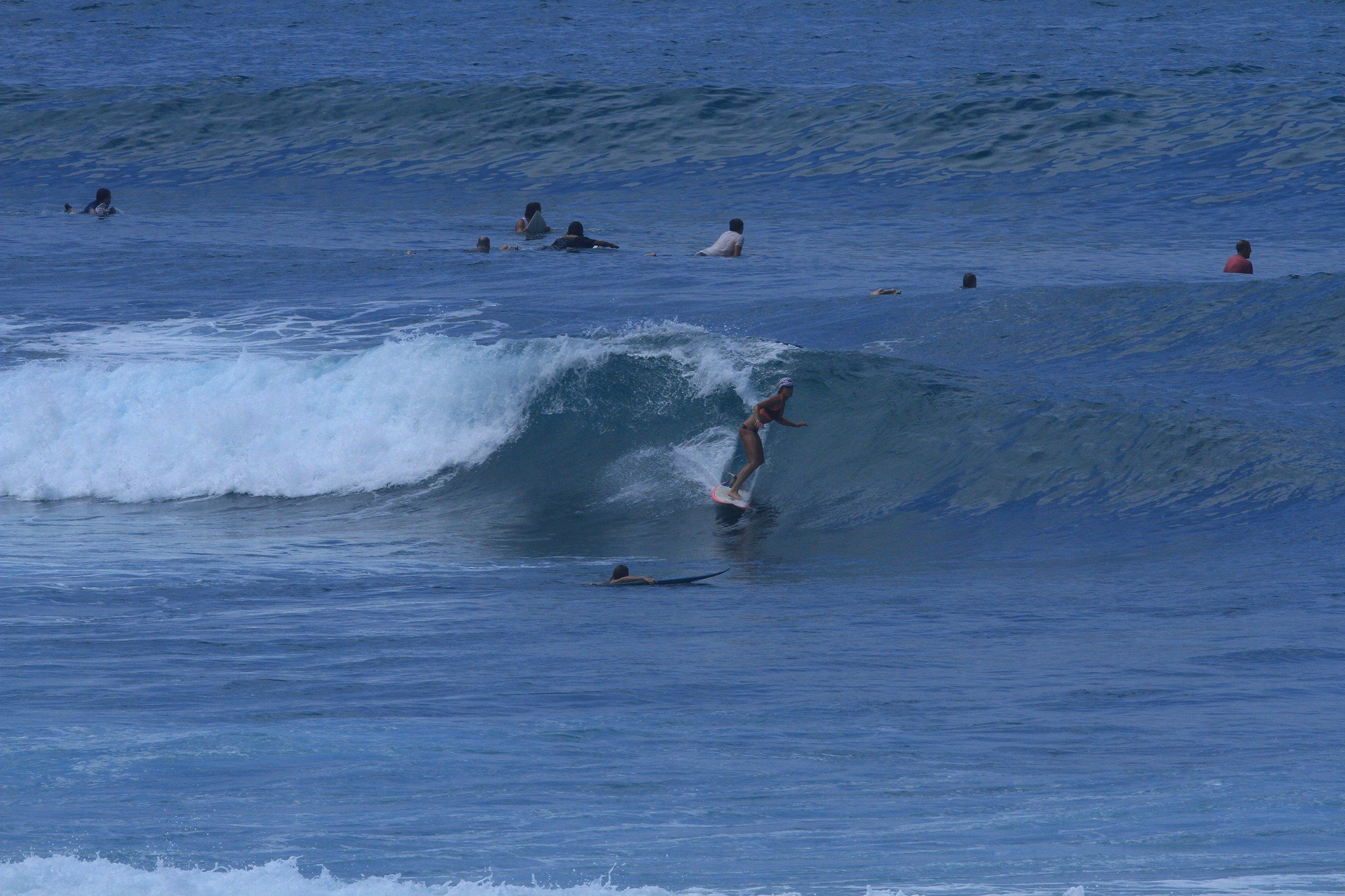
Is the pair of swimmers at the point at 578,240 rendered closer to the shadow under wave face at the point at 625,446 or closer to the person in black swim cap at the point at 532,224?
the person in black swim cap at the point at 532,224

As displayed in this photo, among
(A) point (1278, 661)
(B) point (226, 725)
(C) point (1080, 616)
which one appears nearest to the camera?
(B) point (226, 725)

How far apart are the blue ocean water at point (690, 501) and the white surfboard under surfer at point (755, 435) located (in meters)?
0.25

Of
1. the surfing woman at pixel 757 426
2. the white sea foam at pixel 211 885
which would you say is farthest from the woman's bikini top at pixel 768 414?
the white sea foam at pixel 211 885

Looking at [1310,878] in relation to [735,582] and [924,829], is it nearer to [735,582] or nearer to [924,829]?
Result: [924,829]

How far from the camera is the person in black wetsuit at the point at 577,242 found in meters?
25.2

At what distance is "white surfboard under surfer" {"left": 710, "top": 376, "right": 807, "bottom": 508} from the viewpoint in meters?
14.0

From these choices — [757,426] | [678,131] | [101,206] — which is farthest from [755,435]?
[678,131]

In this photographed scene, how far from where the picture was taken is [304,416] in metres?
16.4

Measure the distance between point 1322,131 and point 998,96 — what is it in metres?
7.61

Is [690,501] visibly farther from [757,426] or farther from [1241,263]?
[1241,263]

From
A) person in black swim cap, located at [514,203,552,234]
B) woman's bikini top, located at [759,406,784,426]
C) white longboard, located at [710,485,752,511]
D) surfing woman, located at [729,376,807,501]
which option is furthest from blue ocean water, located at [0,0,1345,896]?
woman's bikini top, located at [759,406,784,426]

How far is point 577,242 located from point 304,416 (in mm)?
9587

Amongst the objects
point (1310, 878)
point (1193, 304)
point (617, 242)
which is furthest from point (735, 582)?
point (617, 242)

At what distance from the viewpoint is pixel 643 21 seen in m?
50.3
